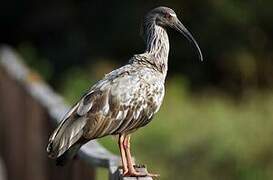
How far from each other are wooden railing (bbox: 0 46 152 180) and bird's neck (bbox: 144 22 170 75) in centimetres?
73

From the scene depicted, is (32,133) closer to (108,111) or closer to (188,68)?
(108,111)

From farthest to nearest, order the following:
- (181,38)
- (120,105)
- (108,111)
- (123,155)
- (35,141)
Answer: (181,38) < (35,141) < (120,105) < (108,111) < (123,155)

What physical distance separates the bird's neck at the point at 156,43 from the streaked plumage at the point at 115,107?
0.03 m

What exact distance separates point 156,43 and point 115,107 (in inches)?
33.5

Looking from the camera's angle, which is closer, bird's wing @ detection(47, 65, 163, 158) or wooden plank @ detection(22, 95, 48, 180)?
bird's wing @ detection(47, 65, 163, 158)

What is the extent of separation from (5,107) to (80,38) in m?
9.59

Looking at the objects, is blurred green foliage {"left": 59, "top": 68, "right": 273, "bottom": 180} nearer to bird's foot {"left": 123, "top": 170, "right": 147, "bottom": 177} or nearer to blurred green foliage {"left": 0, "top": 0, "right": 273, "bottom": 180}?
blurred green foliage {"left": 0, "top": 0, "right": 273, "bottom": 180}

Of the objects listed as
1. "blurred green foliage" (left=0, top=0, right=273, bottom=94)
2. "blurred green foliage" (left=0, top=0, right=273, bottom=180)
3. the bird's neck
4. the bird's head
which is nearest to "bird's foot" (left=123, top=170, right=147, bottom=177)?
the bird's neck

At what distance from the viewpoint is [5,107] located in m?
16.6

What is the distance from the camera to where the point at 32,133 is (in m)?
12.9

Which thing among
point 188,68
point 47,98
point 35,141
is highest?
point 188,68

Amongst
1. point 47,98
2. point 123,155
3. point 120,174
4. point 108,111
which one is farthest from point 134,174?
point 47,98

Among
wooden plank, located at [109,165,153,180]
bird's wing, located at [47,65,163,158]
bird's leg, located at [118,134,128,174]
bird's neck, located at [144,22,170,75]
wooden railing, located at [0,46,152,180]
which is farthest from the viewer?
bird's neck, located at [144,22,170,75]

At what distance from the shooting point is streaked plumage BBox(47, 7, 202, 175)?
7734 mm
